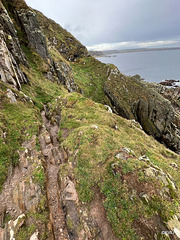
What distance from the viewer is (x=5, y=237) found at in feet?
25.4

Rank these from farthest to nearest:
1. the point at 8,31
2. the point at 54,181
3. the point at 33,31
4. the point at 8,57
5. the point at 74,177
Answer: the point at 33,31 → the point at 8,31 → the point at 8,57 → the point at 54,181 → the point at 74,177

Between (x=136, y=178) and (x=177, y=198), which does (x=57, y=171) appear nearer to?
(x=136, y=178)

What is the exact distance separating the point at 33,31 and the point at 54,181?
4392cm

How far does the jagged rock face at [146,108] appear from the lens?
1859 inches

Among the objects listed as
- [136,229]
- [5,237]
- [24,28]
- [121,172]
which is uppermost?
[24,28]

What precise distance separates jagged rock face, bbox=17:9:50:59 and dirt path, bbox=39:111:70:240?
107 feet

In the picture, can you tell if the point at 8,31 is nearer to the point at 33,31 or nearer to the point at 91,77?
the point at 33,31

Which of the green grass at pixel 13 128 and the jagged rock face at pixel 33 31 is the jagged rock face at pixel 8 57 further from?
the jagged rock face at pixel 33 31

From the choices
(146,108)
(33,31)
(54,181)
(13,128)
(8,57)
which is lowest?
(146,108)

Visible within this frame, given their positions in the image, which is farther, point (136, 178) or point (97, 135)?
point (97, 135)

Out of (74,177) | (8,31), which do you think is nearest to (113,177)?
(74,177)

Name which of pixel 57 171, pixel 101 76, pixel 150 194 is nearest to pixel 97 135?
pixel 57 171

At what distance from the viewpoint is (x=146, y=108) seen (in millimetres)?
51625

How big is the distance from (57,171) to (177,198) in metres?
11.2
